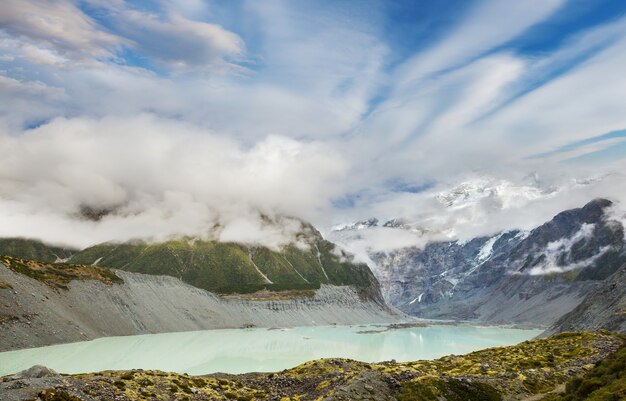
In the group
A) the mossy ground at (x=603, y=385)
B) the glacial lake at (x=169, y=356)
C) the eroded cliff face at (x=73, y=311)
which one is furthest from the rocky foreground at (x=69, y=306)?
the mossy ground at (x=603, y=385)

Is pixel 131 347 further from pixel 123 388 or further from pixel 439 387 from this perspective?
pixel 439 387

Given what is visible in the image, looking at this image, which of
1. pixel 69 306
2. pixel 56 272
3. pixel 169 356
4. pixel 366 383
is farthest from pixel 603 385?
pixel 56 272

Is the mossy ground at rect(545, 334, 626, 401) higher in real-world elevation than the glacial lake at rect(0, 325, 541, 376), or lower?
higher

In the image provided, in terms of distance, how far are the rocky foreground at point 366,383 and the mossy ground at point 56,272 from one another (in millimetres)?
123449

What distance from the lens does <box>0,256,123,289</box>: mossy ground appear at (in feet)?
502

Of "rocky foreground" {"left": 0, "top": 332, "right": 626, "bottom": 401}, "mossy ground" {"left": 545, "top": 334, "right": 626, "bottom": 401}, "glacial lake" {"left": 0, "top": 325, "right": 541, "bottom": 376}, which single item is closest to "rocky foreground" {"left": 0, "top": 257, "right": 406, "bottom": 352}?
"glacial lake" {"left": 0, "top": 325, "right": 541, "bottom": 376}

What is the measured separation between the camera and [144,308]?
614 ft

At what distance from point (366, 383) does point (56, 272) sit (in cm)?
16227

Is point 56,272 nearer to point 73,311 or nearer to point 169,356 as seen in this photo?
point 73,311

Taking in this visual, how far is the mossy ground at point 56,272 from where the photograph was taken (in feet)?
502

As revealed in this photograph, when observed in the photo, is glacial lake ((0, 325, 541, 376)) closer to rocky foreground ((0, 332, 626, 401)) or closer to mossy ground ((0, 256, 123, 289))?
mossy ground ((0, 256, 123, 289))

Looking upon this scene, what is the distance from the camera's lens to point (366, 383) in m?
39.4

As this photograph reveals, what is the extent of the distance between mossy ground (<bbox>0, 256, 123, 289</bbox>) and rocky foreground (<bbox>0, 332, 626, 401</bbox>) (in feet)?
405

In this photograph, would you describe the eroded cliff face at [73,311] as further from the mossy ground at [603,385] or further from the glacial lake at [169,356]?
the mossy ground at [603,385]
